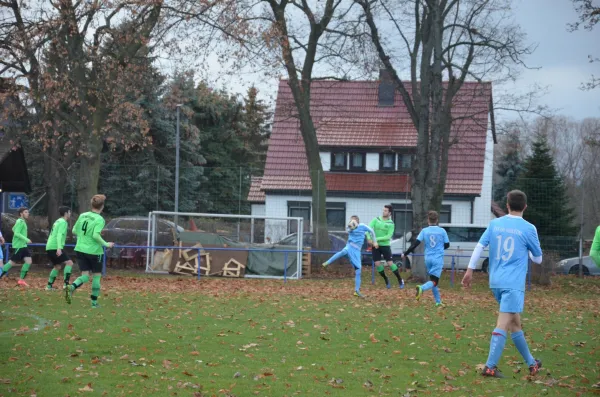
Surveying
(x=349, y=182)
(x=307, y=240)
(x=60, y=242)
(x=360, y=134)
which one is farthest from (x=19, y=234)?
(x=360, y=134)

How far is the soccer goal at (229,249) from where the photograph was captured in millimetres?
28062

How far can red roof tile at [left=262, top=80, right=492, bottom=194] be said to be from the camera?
140ft

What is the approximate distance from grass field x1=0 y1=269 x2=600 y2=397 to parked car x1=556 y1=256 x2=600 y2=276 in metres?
12.5

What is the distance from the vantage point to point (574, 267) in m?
32.4

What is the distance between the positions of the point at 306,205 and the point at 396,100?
1106cm

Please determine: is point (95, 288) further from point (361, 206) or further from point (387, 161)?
point (387, 161)

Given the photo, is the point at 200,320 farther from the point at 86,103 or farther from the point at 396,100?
the point at 396,100

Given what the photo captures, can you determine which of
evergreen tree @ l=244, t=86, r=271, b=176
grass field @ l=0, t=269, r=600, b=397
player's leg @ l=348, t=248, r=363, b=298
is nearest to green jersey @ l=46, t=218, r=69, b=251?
grass field @ l=0, t=269, r=600, b=397

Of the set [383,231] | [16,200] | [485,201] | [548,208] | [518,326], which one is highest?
[485,201]

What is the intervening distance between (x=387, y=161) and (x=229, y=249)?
18.9 m

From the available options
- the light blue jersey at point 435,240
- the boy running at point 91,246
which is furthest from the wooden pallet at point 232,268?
the boy running at point 91,246

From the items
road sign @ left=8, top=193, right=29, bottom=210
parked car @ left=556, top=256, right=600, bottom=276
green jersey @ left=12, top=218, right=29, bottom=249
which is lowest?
parked car @ left=556, top=256, right=600, bottom=276

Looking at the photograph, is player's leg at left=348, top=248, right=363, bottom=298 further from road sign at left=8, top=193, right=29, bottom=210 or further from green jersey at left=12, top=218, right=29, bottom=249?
road sign at left=8, top=193, right=29, bottom=210

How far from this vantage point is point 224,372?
9188mm
